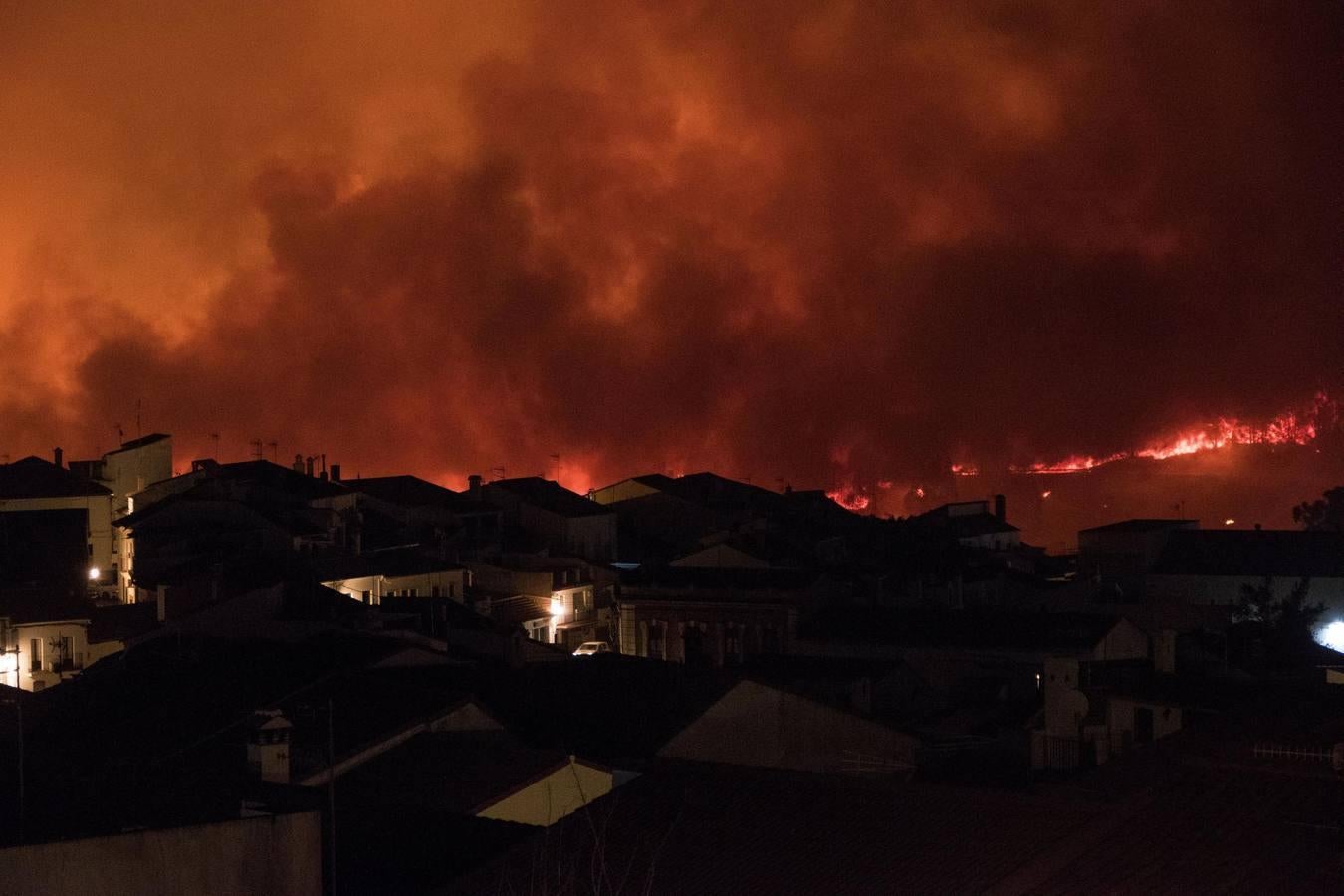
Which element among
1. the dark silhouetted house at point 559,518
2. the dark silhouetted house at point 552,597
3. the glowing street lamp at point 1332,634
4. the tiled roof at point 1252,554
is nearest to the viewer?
the dark silhouetted house at point 552,597

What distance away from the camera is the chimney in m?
9.90

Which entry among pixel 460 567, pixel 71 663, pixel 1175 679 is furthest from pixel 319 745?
pixel 460 567

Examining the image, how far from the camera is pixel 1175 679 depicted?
1506cm

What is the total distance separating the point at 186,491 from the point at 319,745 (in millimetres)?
15470

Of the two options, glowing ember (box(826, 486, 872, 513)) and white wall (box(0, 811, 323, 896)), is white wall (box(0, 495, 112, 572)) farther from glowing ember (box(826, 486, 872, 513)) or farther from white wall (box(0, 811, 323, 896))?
white wall (box(0, 811, 323, 896))

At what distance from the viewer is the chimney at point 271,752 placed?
32.5 ft

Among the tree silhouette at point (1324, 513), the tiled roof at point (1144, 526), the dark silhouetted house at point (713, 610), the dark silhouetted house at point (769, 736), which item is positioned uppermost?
the tree silhouette at point (1324, 513)

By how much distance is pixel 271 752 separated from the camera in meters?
9.93

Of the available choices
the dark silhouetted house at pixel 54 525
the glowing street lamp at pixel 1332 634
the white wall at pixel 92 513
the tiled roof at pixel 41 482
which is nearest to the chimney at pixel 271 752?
the dark silhouetted house at pixel 54 525

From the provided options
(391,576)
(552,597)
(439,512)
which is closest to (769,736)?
(391,576)

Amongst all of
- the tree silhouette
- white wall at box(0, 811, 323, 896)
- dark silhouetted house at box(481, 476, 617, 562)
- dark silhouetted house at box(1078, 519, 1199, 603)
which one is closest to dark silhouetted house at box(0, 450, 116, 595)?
dark silhouetted house at box(481, 476, 617, 562)

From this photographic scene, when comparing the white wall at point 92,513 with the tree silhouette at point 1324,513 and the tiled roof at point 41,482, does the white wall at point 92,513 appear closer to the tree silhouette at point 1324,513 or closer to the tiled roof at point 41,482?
the tiled roof at point 41,482

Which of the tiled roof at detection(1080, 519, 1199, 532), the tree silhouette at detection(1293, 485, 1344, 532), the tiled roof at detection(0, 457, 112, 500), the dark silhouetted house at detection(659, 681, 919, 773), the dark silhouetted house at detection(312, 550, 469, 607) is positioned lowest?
the dark silhouetted house at detection(659, 681, 919, 773)

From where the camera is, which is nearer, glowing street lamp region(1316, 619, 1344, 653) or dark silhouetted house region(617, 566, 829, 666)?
dark silhouetted house region(617, 566, 829, 666)
